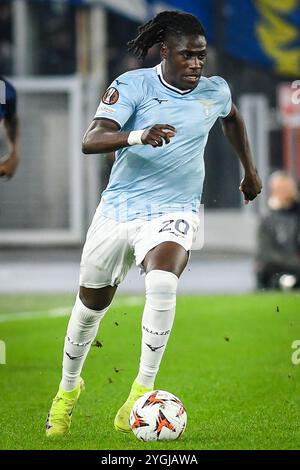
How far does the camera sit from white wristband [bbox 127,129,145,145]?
6.59 m

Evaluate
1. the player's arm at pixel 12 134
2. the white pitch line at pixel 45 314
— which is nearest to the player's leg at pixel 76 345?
the player's arm at pixel 12 134

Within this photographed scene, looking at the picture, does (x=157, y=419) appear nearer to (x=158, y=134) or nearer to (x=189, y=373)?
(x=158, y=134)

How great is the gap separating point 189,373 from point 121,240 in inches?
114

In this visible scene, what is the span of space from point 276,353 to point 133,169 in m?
3.97

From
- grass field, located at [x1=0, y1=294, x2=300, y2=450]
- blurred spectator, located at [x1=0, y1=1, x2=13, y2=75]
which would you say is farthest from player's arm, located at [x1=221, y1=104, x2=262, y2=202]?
blurred spectator, located at [x1=0, y1=1, x2=13, y2=75]

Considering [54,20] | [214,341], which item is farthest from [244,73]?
[214,341]

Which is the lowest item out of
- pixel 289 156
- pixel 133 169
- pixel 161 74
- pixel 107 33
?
pixel 289 156

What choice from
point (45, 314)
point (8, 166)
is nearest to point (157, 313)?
point (8, 166)

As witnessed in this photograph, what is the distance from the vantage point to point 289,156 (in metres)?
21.8

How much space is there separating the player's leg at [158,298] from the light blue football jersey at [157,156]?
27 centimetres

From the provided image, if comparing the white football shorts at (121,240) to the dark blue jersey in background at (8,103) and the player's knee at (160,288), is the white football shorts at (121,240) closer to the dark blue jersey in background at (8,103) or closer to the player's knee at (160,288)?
the player's knee at (160,288)

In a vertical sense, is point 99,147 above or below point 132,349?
above
